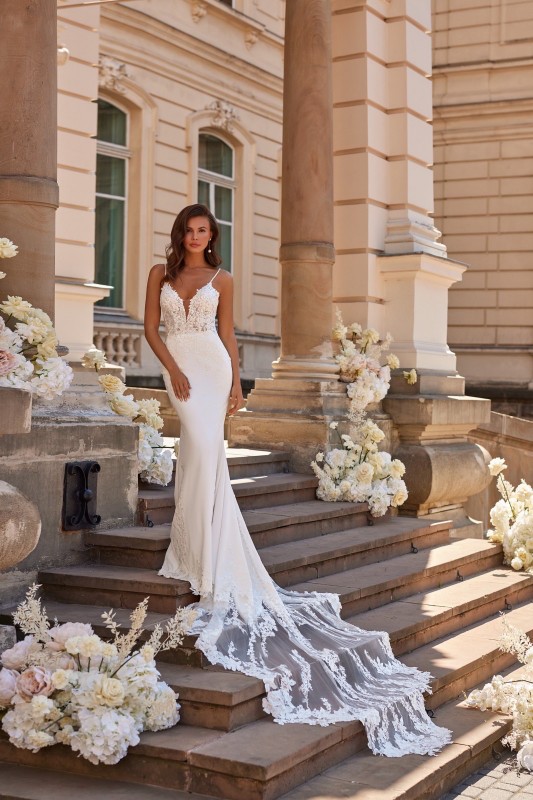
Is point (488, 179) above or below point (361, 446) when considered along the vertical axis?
above

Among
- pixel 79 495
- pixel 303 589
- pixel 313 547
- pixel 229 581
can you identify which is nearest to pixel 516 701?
pixel 303 589

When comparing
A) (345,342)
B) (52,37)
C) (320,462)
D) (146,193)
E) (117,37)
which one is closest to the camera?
(52,37)

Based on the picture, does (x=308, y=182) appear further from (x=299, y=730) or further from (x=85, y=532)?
(x=299, y=730)

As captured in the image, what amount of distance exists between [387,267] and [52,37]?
193 inches

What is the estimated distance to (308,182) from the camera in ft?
31.1

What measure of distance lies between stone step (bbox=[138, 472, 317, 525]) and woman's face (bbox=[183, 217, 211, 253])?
5.10ft

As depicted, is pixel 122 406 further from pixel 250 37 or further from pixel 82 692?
pixel 250 37

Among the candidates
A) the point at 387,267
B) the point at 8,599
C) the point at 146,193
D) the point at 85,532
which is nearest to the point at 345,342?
the point at 387,267

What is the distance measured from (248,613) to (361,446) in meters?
3.78

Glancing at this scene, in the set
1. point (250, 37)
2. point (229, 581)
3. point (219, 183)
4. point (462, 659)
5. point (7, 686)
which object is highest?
point (250, 37)

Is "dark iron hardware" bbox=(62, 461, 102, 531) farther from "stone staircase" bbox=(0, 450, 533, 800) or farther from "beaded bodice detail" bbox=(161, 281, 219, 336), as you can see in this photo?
"beaded bodice detail" bbox=(161, 281, 219, 336)

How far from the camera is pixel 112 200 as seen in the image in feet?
52.7

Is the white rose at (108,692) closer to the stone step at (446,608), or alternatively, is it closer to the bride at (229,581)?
the bride at (229,581)

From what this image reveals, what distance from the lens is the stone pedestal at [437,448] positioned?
10.1 meters
